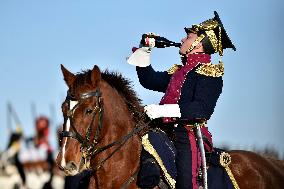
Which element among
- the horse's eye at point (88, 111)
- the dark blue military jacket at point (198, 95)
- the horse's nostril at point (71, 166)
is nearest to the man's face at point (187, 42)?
the dark blue military jacket at point (198, 95)

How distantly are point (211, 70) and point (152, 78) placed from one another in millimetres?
772

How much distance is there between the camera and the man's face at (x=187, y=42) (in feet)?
26.1

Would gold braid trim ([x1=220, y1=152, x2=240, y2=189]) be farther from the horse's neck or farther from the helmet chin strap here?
the helmet chin strap

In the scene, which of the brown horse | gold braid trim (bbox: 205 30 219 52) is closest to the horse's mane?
the brown horse

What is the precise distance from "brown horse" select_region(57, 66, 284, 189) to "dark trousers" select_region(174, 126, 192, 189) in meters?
0.46

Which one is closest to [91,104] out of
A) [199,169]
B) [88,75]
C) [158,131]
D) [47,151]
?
[88,75]

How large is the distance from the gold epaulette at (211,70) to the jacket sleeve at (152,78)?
2.00 ft

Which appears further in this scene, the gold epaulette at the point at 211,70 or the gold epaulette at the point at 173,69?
the gold epaulette at the point at 173,69

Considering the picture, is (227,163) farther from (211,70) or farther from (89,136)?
(89,136)

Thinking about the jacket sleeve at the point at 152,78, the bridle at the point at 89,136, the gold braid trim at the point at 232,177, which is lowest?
the gold braid trim at the point at 232,177

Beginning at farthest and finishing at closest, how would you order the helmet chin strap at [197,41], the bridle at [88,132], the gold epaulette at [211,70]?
the helmet chin strap at [197,41]
the gold epaulette at [211,70]
the bridle at [88,132]

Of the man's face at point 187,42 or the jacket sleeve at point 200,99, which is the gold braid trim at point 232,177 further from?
the man's face at point 187,42

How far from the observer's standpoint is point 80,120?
7090 millimetres

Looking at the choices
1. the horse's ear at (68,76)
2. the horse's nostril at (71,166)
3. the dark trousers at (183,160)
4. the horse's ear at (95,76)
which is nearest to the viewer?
the horse's nostril at (71,166)
